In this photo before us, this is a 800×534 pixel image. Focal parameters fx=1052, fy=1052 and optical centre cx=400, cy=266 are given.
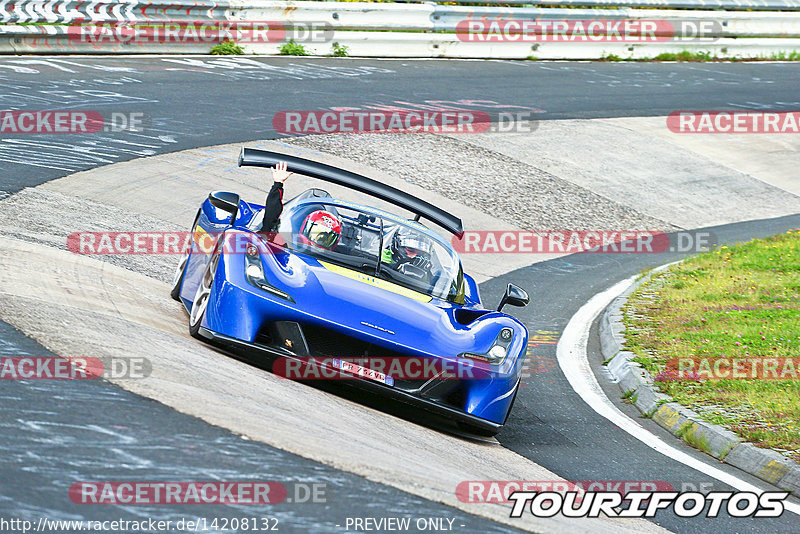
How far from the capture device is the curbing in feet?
23.2

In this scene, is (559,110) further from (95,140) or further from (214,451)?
(214,451)

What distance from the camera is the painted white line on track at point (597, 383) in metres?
7.18

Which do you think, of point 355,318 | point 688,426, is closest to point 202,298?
point 355,318

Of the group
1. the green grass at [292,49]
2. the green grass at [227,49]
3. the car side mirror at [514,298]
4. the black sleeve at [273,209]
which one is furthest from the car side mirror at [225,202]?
the green grass at [292,49]

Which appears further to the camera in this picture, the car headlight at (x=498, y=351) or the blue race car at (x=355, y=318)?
the car headlight at (x=498, y=351)

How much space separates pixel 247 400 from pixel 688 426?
149 inches

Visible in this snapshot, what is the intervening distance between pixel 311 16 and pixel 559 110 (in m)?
5.43

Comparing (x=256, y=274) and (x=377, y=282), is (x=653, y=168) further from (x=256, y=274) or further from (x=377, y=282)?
(x=256, y=274)

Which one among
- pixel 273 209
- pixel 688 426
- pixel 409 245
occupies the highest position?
pixel 273 209

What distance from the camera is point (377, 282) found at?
24.4ft

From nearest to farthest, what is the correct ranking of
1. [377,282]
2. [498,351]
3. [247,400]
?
[247,400] → [498,351] → [377,282]

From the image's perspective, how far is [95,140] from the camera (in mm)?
13852

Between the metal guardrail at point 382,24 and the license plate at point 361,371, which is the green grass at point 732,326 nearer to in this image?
the license plate at point 361,371

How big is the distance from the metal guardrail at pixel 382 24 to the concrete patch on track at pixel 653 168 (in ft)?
16.6
